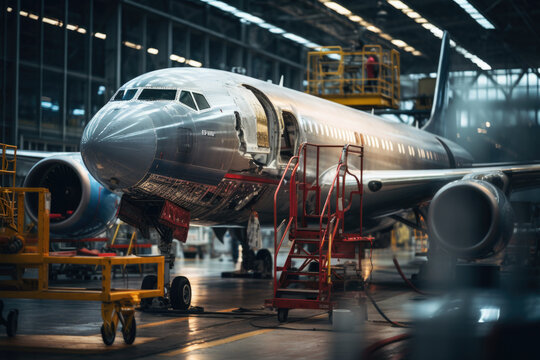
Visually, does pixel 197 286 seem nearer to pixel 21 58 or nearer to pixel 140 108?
Answer: pixel 140 108

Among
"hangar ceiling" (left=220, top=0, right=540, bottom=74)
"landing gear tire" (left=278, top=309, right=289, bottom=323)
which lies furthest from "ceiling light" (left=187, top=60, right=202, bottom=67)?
"landing gear tire" (left=278, top=309, right=289, bottom=323)

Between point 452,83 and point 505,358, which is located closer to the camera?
point 505,358

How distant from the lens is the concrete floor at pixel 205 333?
294 inches

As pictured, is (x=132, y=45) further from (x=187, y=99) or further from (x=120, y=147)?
(x=120, y=147)

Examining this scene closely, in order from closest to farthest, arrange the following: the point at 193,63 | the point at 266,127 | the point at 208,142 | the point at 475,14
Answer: the point at 208,142 < the point at 266,127 < the point at 475,14 < the point at 193,63

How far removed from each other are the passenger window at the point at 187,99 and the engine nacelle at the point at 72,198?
3.14 m

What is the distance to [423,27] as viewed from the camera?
3181cm

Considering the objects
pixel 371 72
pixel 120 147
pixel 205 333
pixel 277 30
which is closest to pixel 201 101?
pixel 120 147

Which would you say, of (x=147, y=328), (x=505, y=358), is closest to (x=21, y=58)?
(x=147, y=328)

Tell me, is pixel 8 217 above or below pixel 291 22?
below

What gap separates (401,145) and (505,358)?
12466mm

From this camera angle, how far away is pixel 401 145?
1873cm

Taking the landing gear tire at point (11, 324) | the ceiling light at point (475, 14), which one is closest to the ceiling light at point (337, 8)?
the ceiling light at point (475, 14)

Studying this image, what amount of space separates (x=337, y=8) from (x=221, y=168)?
72.6 feet
